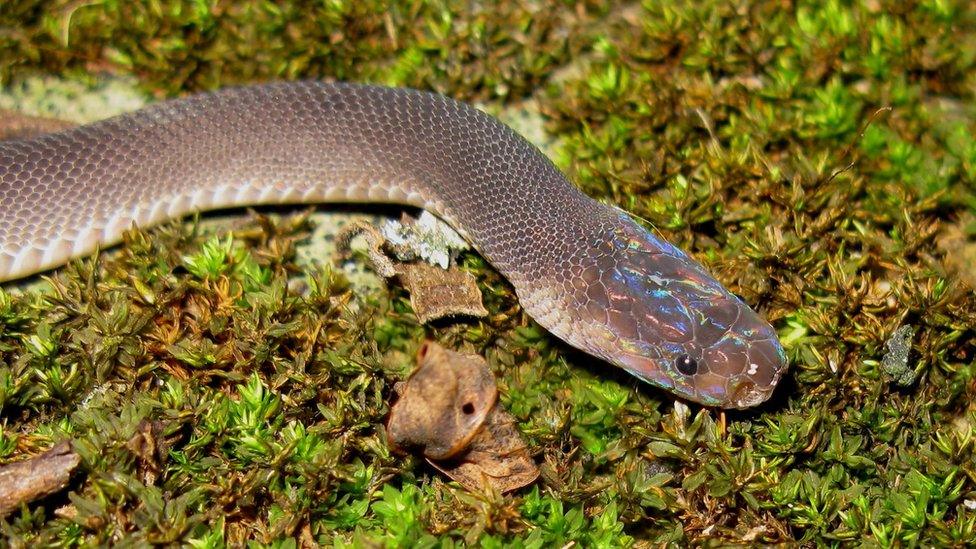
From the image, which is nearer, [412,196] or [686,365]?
[686,365]

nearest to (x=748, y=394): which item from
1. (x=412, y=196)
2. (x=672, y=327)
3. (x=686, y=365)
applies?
(x=686, y=365)

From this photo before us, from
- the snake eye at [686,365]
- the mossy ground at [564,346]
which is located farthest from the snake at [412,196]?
the mossy ground at [564,346]

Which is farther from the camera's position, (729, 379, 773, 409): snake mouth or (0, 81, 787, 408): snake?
(0, 81, 787, 408): snake

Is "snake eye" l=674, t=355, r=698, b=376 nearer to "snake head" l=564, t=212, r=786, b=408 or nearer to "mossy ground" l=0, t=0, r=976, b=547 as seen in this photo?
"snake head" l=564, t=212, r=786, b=408

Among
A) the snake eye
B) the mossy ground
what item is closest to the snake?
the snake eye

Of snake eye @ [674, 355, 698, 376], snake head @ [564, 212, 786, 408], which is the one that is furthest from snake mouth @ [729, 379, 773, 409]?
snake eye @ [674, 355, 698, 376]

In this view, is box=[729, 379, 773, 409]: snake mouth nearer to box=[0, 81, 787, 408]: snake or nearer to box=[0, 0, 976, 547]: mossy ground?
box=[0, 81, 787, 408]: snake

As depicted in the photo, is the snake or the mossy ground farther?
the snake

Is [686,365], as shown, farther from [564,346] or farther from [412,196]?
[412,196]

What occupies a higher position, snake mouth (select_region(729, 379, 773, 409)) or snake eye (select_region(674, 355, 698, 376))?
snake eye (select_region(674, 355, 698, 376))
